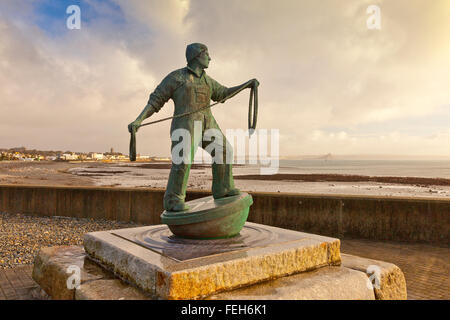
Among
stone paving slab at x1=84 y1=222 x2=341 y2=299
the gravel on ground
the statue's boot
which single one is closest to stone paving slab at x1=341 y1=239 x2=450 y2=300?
stone paving slab at x1=84 y1=222 x2=341 y2=299

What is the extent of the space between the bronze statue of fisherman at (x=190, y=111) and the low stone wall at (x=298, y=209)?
3.76m

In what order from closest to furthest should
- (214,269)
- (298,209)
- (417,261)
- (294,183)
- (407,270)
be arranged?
(214,269) → (407,270) → (417,261) → (298,209) → (294,183)

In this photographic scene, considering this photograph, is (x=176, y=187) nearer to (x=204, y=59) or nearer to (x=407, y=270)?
(x=204, y=59)

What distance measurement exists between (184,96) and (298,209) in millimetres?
4589

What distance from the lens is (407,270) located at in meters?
4.93

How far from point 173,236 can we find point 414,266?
388cm

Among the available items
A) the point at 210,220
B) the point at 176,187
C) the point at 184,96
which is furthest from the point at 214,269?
the point at 184,96

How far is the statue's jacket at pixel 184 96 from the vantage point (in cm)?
428

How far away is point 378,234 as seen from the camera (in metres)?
7.08
